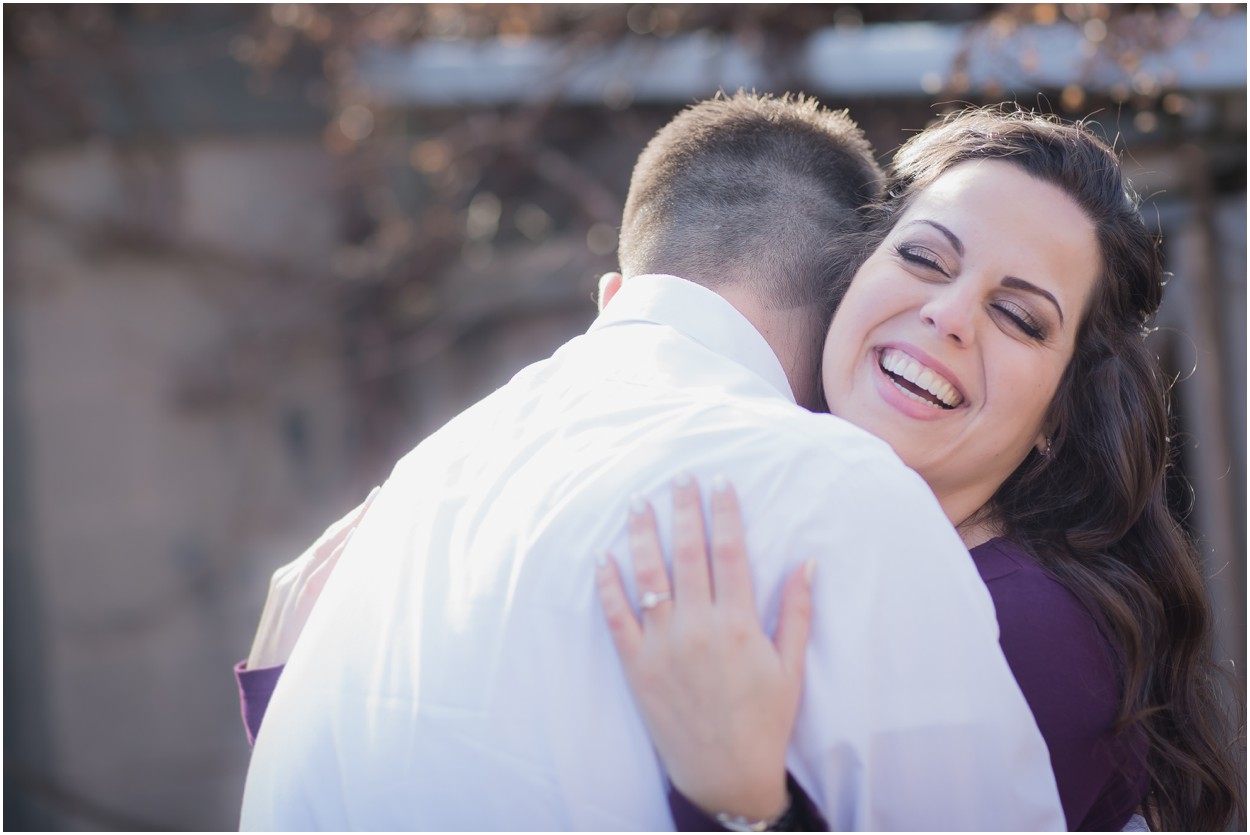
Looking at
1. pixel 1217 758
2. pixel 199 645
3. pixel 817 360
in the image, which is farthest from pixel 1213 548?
pixel 199 645

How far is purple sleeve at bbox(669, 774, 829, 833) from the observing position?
3.86 feet

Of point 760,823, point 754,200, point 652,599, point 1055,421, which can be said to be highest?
point 754,200

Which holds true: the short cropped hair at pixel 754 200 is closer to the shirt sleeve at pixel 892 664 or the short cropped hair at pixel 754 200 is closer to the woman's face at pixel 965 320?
the woman's face at pixel 965 320

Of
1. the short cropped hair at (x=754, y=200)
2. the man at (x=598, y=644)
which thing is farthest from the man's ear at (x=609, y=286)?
the man at (x=598, y=644)

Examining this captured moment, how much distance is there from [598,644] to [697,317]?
48 cm

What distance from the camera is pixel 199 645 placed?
14.1 feet

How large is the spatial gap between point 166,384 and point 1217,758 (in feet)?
12.3

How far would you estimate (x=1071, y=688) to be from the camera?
1.51 m

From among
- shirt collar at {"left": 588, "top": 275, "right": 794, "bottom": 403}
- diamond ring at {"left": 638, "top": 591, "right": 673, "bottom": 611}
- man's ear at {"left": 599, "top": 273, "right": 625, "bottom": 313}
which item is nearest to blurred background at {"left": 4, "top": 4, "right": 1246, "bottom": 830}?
man's ear at {"left": 599, "top": 273, "right": 625, "bottom": 313}

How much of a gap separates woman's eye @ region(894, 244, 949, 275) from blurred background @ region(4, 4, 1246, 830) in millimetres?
2300

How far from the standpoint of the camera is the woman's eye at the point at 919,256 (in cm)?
172

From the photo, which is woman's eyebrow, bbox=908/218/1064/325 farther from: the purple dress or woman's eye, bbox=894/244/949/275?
the purple dress

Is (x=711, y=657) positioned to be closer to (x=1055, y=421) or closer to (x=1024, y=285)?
(x=1024, y=285)

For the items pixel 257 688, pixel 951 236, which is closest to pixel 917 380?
pixel 951 236
